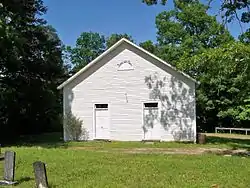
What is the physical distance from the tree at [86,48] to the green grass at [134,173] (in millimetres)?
58689

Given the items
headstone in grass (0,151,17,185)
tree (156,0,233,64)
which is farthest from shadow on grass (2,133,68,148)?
tree (156,0,233,64)

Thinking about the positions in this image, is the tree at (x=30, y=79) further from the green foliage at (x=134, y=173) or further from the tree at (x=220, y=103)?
the green foliage at (x=134, y=173)

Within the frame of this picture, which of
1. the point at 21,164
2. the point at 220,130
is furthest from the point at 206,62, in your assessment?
the point at 220,130

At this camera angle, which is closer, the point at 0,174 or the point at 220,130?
the point at 0,174

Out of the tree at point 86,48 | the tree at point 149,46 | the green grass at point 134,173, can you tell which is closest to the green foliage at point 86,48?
the tree at point 86,48

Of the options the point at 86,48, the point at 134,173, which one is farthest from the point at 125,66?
the point at 86,48

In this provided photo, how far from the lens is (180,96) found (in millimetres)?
24203

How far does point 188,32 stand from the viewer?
1796 inches

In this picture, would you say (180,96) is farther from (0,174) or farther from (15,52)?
(0,174)

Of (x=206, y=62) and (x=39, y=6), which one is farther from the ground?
(x=39, y=6)

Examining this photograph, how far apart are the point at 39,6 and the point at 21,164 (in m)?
22.3

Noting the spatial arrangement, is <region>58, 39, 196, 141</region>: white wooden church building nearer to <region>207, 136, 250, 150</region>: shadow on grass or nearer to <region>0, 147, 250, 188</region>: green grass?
<region>207, 136, 250, 150</region>: shadow on grass

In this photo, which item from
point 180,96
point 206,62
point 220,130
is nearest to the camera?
point 206,62

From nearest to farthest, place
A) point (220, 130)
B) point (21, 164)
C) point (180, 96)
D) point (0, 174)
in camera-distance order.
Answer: point (0, 174), point (21, 164), point (180, 96), point (220, 130)
